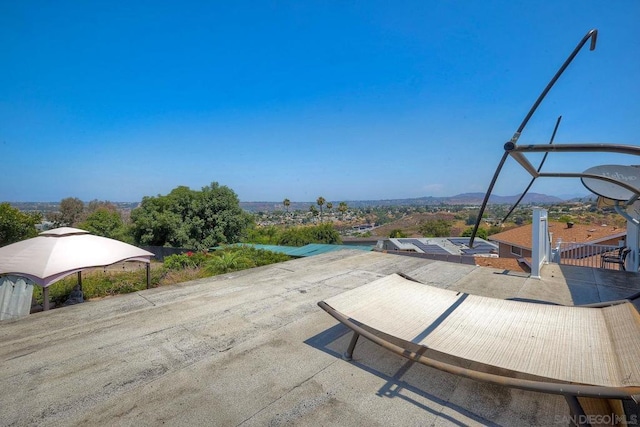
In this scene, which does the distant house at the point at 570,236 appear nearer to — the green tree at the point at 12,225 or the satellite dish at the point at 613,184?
the satellite dish at the point at 613,184

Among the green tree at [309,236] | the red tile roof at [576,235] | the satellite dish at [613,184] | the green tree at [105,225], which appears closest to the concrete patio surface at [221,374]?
the satellite dish at [613,184]

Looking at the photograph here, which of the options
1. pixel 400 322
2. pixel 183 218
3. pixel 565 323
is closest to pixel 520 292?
pixel 565 323

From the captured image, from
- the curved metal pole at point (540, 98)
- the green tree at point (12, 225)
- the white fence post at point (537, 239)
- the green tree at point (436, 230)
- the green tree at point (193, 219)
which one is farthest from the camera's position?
the green tree at point (436, 230)

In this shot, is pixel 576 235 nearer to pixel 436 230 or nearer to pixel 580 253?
pixel 580 253

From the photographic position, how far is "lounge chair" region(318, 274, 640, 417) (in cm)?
183

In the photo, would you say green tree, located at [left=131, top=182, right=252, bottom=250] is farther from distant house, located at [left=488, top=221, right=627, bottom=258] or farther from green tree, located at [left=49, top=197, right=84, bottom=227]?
green tree, located at [left=49, top=197, right=84, bottom=227]

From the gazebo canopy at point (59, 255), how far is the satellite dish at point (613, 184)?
379 inches

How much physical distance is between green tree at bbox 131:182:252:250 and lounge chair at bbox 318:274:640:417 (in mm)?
21906

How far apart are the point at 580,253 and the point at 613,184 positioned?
11.2 feet

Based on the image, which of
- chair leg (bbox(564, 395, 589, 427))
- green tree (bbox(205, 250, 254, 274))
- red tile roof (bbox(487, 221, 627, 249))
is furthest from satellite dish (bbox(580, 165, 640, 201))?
green tree (bbox(205, 250, 254, 274))

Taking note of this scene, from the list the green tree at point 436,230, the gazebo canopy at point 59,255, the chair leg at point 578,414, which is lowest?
the green tree at point 436,230

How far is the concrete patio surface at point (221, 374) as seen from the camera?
207cm

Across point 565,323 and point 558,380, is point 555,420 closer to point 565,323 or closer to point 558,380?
point 558,380

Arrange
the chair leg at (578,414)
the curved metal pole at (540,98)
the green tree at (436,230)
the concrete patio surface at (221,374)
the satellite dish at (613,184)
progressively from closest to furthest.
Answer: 1. the chair leg at (578,414)
2. the curved metal pole at (540,98)
3. the concrete patio surface at (221,374)
4. the satellite dish at (613,184)
5. the green tree at (436,230)
